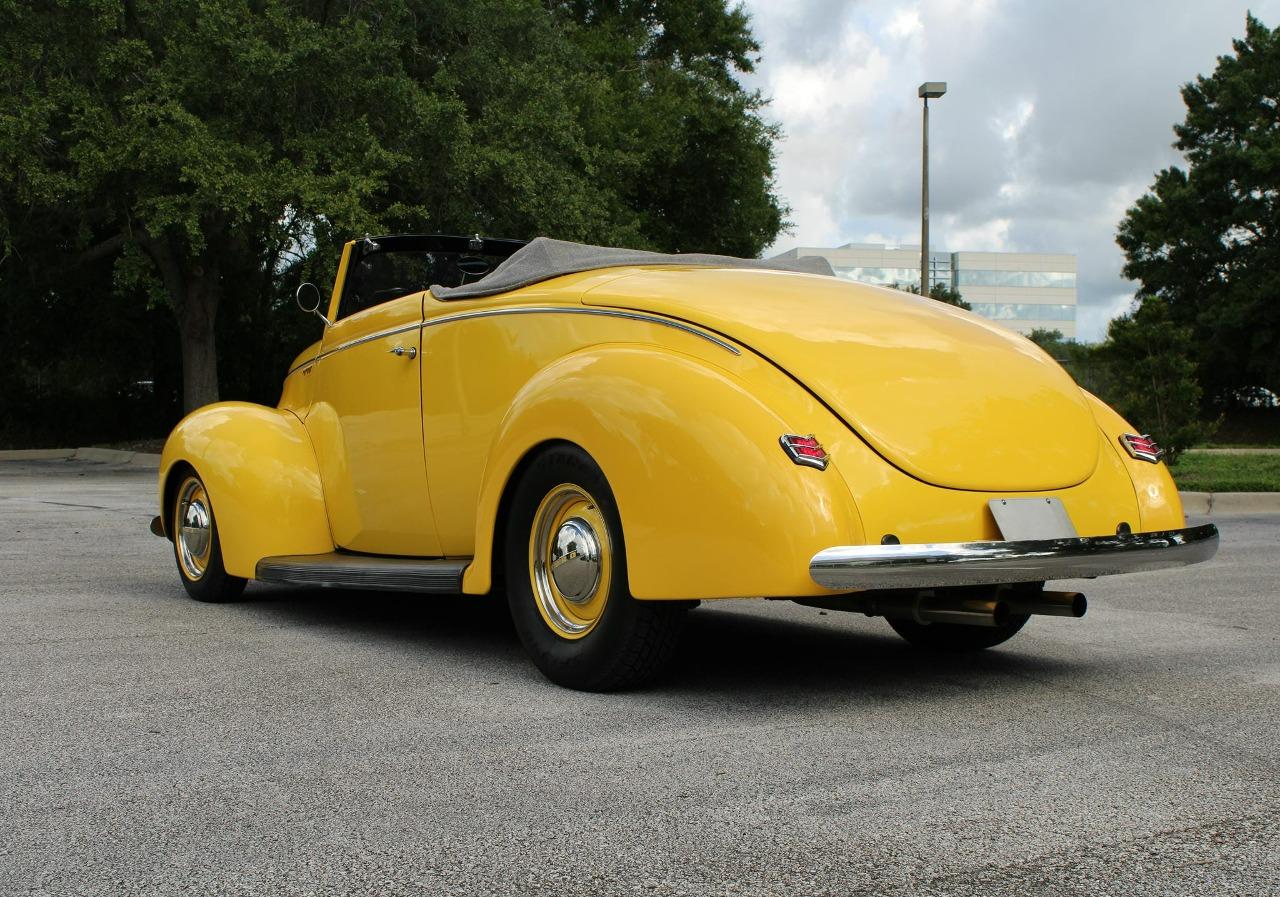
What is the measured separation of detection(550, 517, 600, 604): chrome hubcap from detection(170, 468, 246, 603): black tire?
249 cm

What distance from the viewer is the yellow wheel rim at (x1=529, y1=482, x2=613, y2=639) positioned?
398cm

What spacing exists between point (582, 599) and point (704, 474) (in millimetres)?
693

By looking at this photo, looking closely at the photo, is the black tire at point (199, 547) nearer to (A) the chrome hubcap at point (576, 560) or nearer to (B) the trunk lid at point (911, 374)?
(A) the chrome hubcap at point (576, 560)

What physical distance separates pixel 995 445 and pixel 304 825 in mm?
2332

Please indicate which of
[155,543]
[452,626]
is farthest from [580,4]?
[452,626]

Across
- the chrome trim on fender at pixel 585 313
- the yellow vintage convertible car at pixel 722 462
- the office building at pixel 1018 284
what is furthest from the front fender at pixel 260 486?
the office building at pixel 1018 284

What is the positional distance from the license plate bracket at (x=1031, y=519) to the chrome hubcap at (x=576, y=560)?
3.98ft

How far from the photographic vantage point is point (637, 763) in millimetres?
3143

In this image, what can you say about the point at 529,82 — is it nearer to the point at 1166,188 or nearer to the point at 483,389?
the point at 483,389

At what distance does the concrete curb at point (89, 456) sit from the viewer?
21.7 metres

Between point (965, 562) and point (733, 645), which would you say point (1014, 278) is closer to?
point (733, 645)

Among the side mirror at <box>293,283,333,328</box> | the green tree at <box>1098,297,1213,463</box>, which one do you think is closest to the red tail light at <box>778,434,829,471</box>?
the side mirror at <box>293,283,333,328</box>

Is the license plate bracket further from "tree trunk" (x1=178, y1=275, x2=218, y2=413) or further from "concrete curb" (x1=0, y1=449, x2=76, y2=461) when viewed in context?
"concrete curb" (x1=0, y1=449, x2=76, y2=461)

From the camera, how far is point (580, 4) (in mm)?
32844
